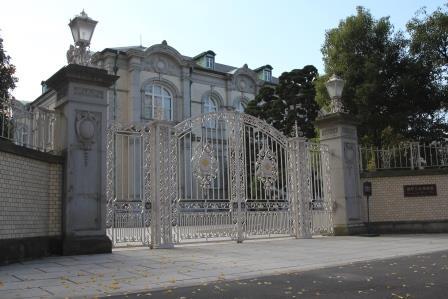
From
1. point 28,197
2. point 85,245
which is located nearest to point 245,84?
point 85,245

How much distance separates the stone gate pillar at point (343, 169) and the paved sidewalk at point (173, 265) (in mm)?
2881

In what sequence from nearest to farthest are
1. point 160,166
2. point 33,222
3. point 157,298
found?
point 157,298 → point 33,222 → point 160,166

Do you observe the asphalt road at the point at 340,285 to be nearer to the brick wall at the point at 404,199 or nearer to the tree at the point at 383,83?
the brick wall at the point at 404,199

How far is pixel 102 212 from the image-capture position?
10.1m

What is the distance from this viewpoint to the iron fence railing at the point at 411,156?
1563cm

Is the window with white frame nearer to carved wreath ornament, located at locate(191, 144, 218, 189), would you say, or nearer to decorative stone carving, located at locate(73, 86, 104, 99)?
carved wreath ornament, located at locate(191, 144, 218, 189)

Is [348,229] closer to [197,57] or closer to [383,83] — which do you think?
[383,83]

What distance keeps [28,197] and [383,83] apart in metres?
13.3

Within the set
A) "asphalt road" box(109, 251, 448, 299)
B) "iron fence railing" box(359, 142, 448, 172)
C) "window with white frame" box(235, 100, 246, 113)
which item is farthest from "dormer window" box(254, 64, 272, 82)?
"asphalt road" box(109, 251, 448, 299)

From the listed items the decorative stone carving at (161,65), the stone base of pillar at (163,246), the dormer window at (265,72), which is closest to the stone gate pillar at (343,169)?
the stone base of pillar at (163,246)

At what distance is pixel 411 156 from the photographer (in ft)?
51.0

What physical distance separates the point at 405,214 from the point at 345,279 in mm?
9770

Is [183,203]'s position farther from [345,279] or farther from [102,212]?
[345,279]

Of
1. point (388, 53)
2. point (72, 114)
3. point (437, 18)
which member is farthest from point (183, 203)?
point (437, 18)
